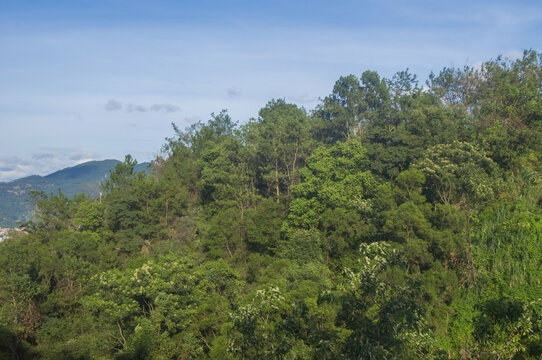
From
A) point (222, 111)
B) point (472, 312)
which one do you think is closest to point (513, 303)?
point (472, 312)

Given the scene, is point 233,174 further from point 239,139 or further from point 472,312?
point 472,312

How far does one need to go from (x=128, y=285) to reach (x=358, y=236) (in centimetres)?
1296

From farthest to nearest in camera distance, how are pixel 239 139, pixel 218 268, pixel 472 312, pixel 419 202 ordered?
pixel 239 139 < pixel 419 202 < pixel 218 268 < pixel 472 312

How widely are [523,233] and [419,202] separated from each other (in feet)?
17.0

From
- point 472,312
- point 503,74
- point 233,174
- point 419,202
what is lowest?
point 472,312

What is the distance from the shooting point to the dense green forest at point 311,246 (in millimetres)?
7512

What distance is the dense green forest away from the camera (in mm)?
7512

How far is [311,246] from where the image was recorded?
23.5m

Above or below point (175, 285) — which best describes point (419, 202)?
above

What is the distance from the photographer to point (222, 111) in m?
49.3

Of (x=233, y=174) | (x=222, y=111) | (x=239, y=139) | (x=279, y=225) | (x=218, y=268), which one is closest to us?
(x=218, y=268)

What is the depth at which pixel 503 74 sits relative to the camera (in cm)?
3509

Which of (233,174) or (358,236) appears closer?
(358,236)

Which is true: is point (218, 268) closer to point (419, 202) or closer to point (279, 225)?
point (279, 225)
